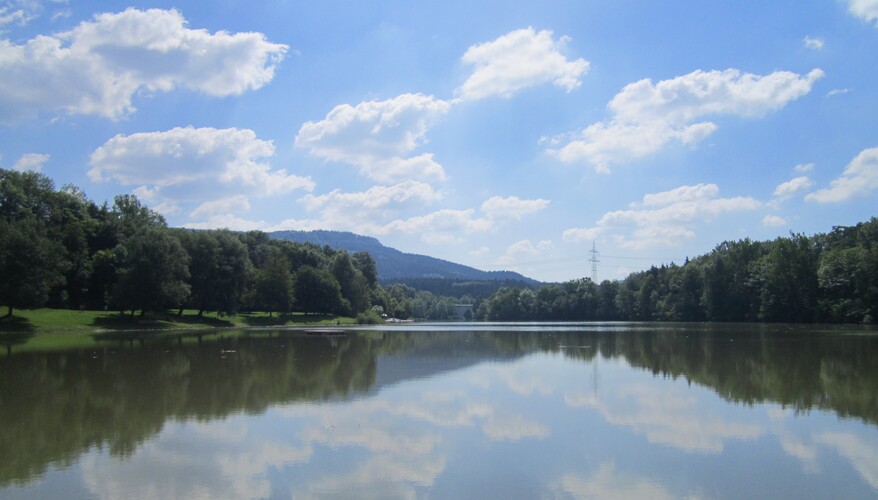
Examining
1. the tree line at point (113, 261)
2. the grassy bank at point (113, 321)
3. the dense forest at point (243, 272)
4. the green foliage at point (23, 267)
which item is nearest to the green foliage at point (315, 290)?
the dense forest at point (243, 272)

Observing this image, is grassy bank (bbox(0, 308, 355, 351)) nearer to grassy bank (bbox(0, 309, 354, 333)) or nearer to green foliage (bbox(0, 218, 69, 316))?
grassy bank (bbox(0, 309, 354, 333))

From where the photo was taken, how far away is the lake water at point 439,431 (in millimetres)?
9992

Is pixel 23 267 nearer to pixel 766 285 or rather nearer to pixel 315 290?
pixel 315 290

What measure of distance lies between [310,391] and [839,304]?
75681 millimetres

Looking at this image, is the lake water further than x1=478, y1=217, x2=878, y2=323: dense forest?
No

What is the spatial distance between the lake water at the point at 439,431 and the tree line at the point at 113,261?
2907 centimetres

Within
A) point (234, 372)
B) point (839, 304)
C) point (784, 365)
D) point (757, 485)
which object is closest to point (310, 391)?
point (234, 372)

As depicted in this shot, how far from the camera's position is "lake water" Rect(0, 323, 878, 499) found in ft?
32.8

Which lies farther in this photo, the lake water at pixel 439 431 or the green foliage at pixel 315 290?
the green foliage at pixel 315 290

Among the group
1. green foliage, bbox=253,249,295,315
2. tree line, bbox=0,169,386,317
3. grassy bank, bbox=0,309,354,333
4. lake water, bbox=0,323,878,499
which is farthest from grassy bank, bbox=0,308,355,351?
lake water, bbox=0,323,878,499

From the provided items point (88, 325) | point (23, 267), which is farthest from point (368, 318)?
point (23, 267)

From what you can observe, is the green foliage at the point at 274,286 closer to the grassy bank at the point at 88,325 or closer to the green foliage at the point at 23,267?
the grassy bank at the point at 88,325

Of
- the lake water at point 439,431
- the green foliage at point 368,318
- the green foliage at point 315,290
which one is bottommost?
the green foliage at point 368,318

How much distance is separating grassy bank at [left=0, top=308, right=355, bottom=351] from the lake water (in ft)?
68.6
